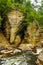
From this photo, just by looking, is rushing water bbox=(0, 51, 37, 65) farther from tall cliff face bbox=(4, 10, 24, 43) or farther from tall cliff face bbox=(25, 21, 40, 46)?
tall cliff face bbox=(4, 10, 24, 43)

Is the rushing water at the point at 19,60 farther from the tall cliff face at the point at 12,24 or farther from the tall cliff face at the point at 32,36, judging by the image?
the tall cliff face at the point at 12,24

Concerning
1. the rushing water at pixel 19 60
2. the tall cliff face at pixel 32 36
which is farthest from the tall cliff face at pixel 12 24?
the rushing water at pixel 19 60

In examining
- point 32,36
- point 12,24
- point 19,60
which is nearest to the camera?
point 19,60

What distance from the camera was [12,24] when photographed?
32.4 meters

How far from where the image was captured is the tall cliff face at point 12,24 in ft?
104

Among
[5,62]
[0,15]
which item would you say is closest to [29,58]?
[5,62]

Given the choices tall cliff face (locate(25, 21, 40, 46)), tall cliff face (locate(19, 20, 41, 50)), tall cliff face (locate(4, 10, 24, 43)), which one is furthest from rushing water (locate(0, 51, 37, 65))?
tall cliff face (locate(4, 10, 24, 43))

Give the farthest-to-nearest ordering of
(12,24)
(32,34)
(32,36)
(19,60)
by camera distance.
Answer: (12,24), (32,34), (32,36), (19,60)

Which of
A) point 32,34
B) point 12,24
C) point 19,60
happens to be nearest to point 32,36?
point 32,34

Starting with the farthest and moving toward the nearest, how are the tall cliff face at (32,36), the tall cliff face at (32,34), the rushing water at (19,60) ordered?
the tall cliff face at (32,34) → the tall cliff face at (32,36) → the rushing water at (19,60)

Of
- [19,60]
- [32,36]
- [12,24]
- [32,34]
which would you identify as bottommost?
[19,60]

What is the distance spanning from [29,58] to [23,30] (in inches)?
373

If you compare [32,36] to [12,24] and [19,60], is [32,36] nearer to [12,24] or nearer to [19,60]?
[12,24]

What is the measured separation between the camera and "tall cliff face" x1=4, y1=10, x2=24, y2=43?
1248 inches
